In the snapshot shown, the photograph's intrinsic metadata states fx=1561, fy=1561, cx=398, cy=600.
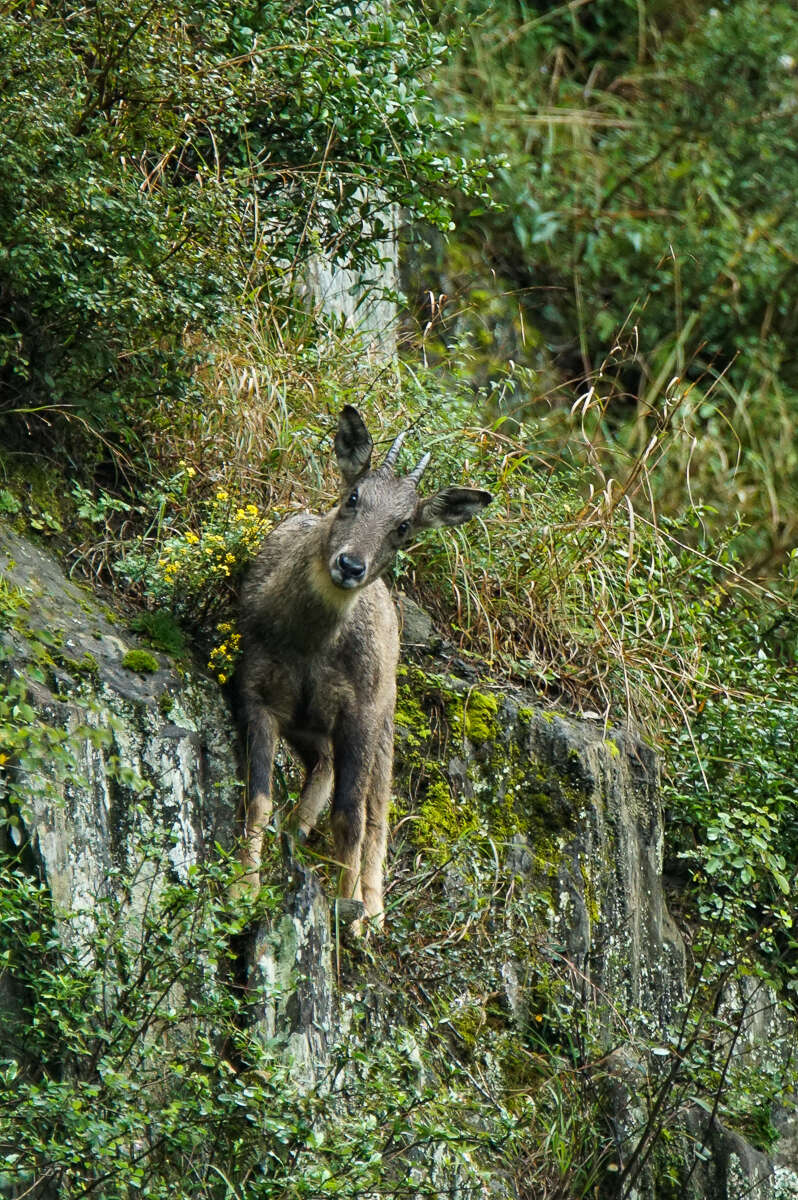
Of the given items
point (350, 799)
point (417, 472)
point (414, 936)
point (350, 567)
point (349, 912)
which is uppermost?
point (417, 472)

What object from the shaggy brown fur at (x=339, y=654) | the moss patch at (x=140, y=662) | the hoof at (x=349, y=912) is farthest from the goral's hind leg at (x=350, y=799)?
the moss patch at (x=140, y=662)

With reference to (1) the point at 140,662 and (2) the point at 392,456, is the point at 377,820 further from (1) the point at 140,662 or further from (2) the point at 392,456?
(2) the point at 392,456

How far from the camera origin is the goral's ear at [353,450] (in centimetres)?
673

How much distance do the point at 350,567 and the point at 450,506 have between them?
33.3 inches

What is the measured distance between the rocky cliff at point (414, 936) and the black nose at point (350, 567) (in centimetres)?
74

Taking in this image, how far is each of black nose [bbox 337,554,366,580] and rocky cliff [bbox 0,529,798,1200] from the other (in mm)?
745

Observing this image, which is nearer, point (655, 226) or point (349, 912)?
point (349, 912)

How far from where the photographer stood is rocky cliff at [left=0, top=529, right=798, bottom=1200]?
207 inches

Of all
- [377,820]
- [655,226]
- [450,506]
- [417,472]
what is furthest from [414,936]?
[655,226]

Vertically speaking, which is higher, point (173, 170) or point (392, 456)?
point (173, 170)

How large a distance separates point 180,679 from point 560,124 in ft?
30.6

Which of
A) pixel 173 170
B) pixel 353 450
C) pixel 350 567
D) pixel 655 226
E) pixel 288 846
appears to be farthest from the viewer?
pixel 655 226

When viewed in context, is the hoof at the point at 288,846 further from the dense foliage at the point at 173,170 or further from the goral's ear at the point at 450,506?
the dense foliage at the point at 173,170

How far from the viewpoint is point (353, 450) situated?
6.78m
